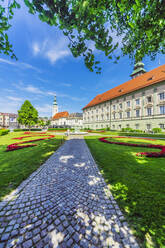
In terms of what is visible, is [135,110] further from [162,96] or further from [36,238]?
[36,238]

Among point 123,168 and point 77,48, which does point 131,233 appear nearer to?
point 123,168

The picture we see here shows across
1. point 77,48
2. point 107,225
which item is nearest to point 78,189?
point 107,225

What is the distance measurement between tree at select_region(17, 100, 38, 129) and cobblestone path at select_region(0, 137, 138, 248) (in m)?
→ 41.9

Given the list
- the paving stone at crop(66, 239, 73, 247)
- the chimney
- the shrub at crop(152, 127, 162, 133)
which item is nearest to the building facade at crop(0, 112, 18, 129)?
the chimney

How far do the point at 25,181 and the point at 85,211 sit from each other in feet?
8.80

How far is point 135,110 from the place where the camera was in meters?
29.2

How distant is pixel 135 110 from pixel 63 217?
3242cm

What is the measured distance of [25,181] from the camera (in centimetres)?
373

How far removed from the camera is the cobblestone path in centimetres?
174

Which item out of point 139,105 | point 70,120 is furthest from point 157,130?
point 70,120

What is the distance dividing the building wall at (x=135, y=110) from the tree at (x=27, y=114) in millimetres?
29259

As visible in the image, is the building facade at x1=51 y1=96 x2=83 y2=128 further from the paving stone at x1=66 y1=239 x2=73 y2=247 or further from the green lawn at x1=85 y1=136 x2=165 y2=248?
the paving stone at x1=66 y1=239 x2=73 y2=247

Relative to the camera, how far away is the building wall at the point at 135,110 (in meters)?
24.2

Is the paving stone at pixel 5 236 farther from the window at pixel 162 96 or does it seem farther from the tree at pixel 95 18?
the window at pixel 162 96
